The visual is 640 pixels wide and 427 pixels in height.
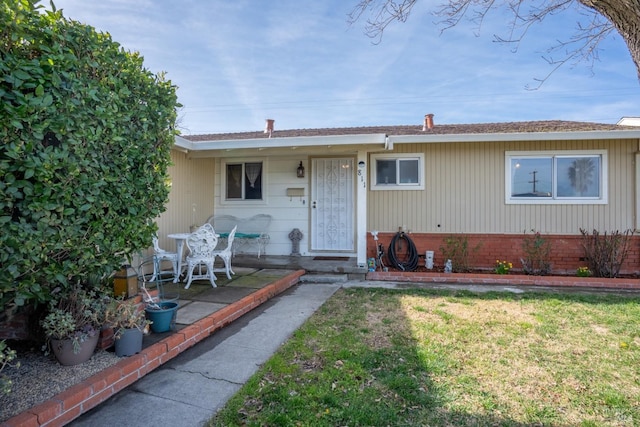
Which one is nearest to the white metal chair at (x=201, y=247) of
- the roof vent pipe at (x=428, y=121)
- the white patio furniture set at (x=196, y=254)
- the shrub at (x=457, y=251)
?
the white patio furniture set at (x=196, y=254)

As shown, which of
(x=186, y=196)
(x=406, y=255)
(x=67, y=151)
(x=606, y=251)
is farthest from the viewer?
(x=406, y=255)

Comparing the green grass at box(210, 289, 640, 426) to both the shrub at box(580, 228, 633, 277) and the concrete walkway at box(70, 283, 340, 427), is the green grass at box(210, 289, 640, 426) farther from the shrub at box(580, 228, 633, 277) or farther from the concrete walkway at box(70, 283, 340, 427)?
the shrub at box(580, 228, 633, 277)

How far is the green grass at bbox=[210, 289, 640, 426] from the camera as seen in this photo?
7.61ft

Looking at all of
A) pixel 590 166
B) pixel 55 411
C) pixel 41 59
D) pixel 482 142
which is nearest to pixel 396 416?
pixel 55 411

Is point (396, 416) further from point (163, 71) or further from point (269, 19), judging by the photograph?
point (269, 19)

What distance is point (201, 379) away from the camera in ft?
9.09

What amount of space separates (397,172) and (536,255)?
3291 mm

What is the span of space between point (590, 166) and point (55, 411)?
9.15m

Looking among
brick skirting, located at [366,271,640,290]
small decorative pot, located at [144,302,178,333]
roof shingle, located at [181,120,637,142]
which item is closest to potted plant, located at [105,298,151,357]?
small decorative pot, located at [144,302,178,333]

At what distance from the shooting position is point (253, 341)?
357 cm

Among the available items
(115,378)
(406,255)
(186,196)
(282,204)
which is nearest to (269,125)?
(282,204)

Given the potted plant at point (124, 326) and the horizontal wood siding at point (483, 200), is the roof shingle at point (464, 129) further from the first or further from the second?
the potted plant at point (124, 326)

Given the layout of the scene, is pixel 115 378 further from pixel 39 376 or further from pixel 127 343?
pixel 39 376

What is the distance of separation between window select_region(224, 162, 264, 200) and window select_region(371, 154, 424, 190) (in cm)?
273
